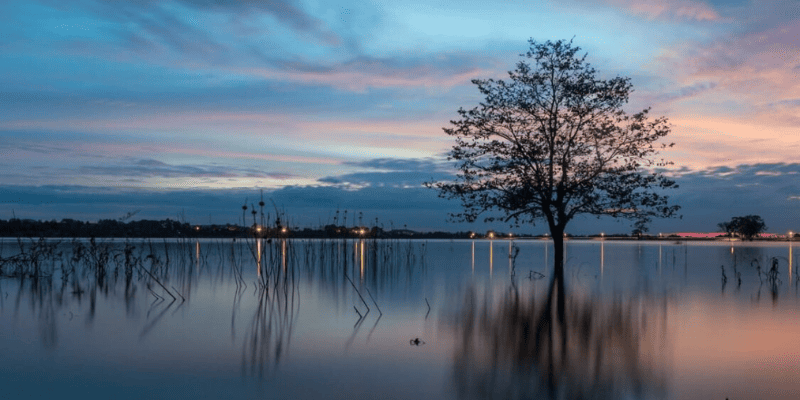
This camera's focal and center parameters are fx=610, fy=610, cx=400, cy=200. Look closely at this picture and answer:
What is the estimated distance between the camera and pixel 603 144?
72.4 ft

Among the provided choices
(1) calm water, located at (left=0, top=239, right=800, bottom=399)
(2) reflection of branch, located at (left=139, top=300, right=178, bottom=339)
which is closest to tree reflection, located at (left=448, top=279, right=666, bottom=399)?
(1) calm water, located at (left=0, top=239, right=800, bottom=399)

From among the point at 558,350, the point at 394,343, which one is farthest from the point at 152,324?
the point at 558,350

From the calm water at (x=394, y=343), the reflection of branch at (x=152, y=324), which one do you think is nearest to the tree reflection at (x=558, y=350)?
the calm water at (x=394, y=343)

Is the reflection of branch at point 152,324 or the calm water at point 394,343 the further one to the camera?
the reflection of branch at point 152,324

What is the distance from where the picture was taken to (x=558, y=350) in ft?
25.4

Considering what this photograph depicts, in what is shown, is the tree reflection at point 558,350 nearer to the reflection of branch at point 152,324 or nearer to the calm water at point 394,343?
the calm water at point 394,343

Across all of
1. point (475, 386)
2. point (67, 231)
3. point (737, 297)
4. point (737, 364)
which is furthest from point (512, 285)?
point (67, 231)

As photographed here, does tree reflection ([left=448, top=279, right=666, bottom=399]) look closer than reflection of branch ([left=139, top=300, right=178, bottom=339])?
Yes

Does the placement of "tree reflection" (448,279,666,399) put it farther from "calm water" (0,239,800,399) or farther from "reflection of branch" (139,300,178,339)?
"reflection of branch" (139,300,178,339)

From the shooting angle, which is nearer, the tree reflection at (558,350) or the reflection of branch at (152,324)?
the tree reflection at (558,350)

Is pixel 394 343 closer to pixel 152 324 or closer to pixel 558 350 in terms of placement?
pixel 558 350

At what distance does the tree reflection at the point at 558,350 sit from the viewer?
5828 millimetres

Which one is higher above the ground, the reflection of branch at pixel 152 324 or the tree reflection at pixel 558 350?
the tree reflection at pixel 558 350

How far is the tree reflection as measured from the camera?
5.83 metres
